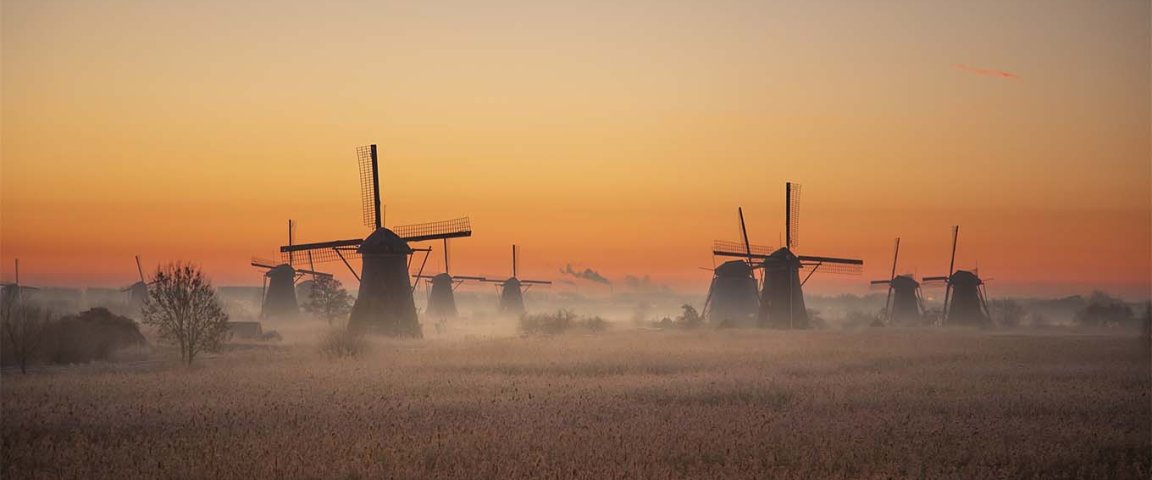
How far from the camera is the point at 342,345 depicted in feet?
132

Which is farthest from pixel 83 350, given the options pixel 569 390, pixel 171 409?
pixel 569 390

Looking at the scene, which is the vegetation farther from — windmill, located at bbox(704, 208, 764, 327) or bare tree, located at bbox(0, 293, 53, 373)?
bare tree, located at bbox(0, 293, 53, 373)

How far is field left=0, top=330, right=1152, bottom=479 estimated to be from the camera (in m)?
14.6

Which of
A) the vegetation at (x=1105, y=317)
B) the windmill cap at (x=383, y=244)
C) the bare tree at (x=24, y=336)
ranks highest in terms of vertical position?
the windmill cap at (x=383, y=244)

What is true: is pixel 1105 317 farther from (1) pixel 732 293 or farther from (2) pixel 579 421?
(2) pixel 579 421

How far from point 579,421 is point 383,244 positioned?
34094 millimetres

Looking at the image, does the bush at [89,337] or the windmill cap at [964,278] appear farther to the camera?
the windmill cap at [964,278]

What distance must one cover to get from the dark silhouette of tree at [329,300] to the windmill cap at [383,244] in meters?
18.8

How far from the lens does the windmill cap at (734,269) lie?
8362cm

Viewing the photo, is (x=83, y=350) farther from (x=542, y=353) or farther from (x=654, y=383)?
(x=654, y=383)

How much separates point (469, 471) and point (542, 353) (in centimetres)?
2677

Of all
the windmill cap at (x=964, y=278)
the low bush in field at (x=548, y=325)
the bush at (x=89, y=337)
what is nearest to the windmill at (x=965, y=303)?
the windmill cap at (x=964, y=278)

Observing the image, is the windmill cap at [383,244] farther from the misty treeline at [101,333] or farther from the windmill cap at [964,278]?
the windmill cap at [964,278]

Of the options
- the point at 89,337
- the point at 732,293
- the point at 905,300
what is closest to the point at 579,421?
the point at 89,337
